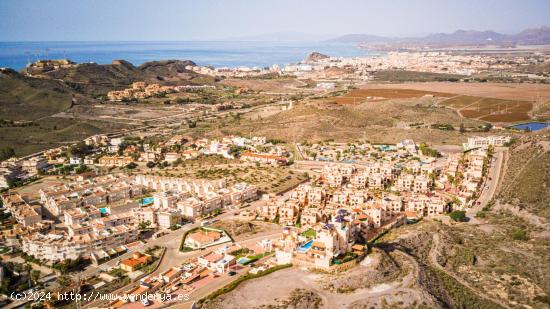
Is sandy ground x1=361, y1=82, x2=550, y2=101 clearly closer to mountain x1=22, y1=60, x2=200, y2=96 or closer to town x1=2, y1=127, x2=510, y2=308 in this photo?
town x1=2, y1=127, x2=510, y2=308

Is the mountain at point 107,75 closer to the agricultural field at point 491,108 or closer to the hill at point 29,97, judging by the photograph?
the hill at point 29,97

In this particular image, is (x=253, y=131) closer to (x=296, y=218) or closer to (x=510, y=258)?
(x=296, y=218)

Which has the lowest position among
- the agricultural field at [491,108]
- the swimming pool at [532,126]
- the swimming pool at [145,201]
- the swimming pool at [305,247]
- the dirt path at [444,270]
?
the swimming pool at [145,201]

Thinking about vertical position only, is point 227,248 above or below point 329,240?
below

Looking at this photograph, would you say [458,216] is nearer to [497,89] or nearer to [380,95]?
[380,95]

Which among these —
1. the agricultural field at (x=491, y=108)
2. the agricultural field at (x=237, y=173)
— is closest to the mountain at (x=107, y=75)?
the agricultural field at (x=237, y=173)

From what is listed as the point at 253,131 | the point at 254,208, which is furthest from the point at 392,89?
the point at 254,208

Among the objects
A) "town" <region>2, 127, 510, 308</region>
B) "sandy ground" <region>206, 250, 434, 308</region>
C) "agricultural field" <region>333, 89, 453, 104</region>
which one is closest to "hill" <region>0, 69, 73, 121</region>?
"town" <region>2, 127, 510, 308</region>

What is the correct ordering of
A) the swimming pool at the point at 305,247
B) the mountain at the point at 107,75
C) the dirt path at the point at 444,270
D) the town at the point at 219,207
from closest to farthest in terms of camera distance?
the dirt path at the point at 444,270, the swimming pool at the point at 305,247, the town at the point at 219,207, the mountain at the point at 107,75

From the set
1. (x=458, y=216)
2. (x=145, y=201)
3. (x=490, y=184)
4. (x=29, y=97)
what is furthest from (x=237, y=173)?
(x=29, y=97)
